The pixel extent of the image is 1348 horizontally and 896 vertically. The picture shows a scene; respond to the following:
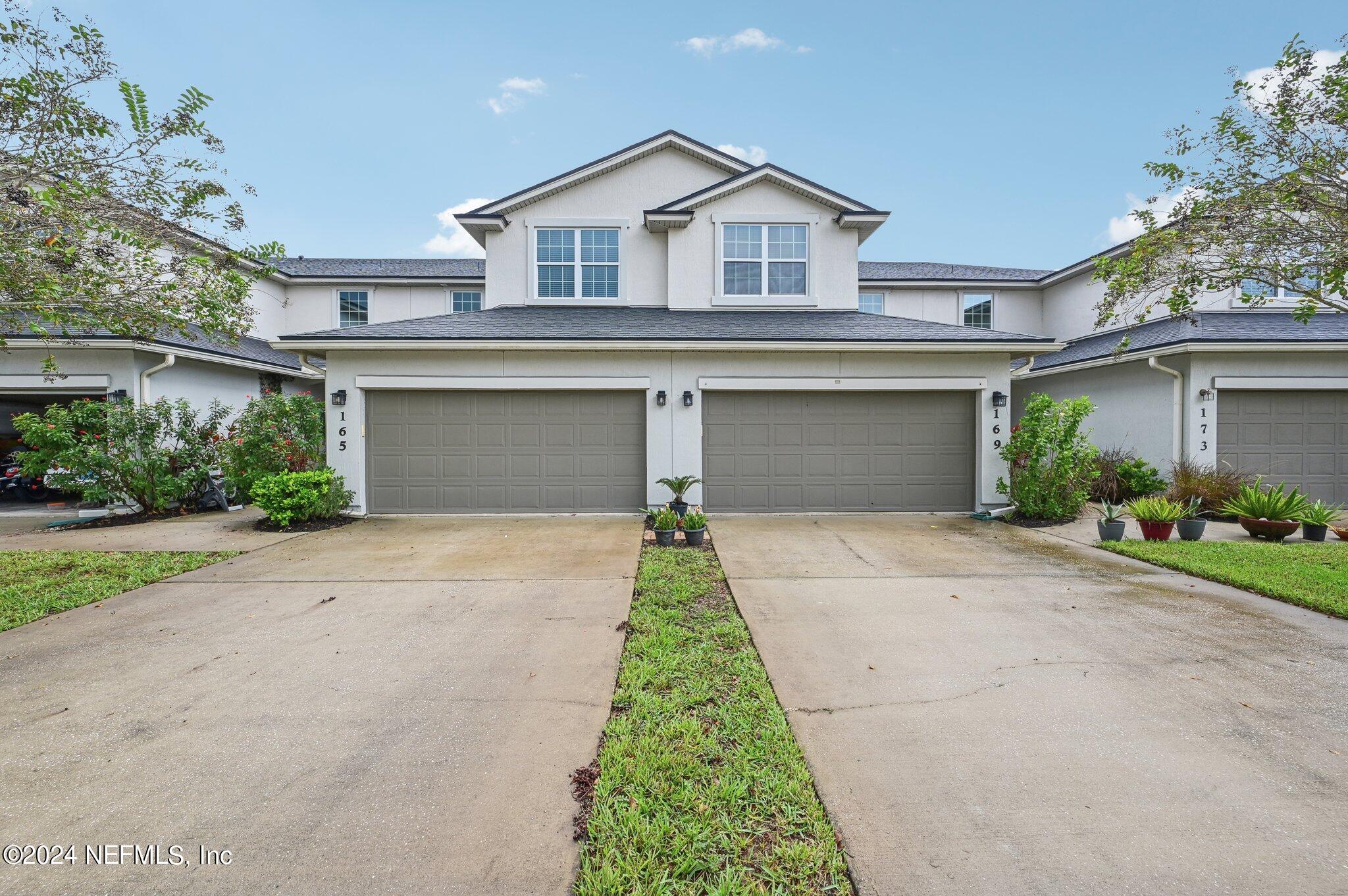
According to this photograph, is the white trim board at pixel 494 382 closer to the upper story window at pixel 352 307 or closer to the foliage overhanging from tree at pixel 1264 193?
the foliage overhanging from tree at pixel 1264 193

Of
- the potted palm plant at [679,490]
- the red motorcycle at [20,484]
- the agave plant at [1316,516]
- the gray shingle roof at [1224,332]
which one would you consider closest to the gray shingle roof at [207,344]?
the red motorcycle at [20,484]

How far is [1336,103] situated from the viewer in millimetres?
4906

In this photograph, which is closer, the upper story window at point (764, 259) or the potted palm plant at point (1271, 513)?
the potted palm plant at point (1271, 513)

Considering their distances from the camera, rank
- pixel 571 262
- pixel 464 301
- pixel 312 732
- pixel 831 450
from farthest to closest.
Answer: pixel 464 301 → pixel 571 262 → pixel 831 450 → pixel 312 732

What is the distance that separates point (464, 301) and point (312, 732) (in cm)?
1500

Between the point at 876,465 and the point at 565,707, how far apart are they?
7891 mm

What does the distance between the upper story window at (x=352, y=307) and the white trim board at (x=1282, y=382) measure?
20.1 metres

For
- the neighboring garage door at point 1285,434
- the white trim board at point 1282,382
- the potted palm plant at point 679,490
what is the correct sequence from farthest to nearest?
the neighboring garage door at point 1285,434
the white trim board at point 1282,382
the potted palm plant at point 679,490

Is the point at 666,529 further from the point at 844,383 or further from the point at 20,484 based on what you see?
the point at 20,484

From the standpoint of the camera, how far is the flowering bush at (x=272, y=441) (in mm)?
9070

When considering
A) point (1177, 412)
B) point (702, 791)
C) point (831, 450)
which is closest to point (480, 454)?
point (831, 450)

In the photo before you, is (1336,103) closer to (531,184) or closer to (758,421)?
(758,421)

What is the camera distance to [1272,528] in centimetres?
732

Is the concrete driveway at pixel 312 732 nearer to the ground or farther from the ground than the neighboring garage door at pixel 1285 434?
nearer to the ground
